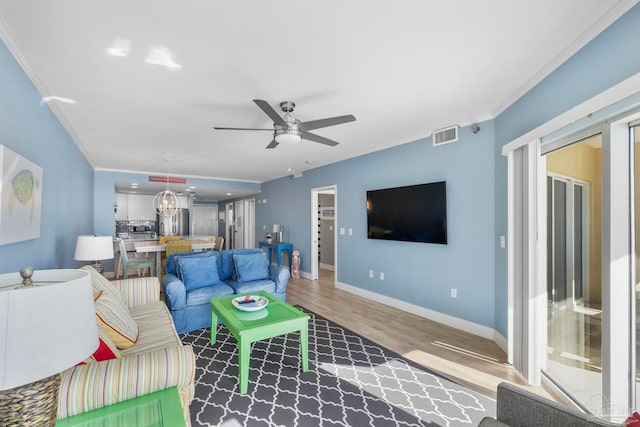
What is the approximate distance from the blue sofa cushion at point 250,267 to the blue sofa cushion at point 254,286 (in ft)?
0.34

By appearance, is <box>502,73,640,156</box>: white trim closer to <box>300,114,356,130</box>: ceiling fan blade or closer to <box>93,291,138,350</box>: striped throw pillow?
<box>300,114,356,130</box>: ceiling fan blade

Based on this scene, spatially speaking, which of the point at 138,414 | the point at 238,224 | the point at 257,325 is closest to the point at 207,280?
the point at 257,325

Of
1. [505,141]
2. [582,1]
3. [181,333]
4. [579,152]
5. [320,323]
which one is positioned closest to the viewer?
[582,1]

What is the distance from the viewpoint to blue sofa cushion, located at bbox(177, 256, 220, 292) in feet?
11.8

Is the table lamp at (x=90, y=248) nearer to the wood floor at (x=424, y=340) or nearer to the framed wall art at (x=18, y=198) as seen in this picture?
the framed wall art at (x=18, y=198)

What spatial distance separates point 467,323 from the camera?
3.32 metres

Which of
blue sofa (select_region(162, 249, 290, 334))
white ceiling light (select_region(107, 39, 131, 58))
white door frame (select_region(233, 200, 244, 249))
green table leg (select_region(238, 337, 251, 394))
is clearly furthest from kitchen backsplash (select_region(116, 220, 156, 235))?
green table leg (select_region(238, 337, 251, 394))

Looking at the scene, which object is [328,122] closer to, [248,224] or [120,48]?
[120,48]

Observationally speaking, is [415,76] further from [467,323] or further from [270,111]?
[467,323]

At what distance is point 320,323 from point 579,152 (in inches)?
120

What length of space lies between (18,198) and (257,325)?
1838 mm

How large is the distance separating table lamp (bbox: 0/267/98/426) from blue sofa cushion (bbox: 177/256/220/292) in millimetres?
2695

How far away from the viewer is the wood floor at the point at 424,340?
245 cm

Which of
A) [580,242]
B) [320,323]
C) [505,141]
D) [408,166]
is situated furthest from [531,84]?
[320,323]
